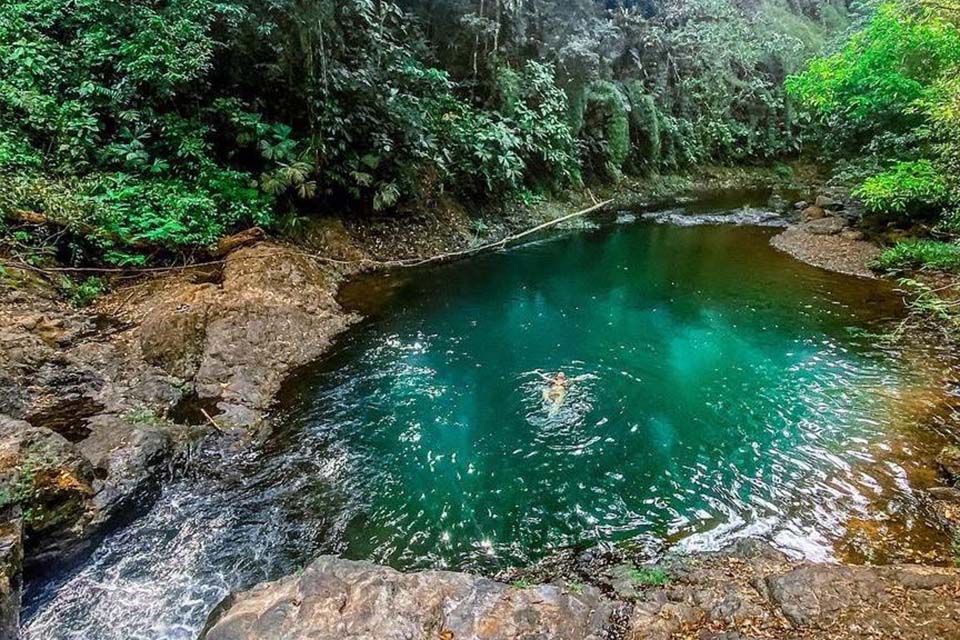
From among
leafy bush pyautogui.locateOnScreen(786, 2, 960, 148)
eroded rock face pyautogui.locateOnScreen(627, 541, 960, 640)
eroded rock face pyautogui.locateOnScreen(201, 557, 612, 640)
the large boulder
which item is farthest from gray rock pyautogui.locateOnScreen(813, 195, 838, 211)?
the large boulder

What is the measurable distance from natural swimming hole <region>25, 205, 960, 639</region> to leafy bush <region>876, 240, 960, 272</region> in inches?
72.8

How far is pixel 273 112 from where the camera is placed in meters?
9.68

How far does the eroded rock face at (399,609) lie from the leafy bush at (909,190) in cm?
1180

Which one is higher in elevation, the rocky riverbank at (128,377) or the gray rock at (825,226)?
the rocky riverbank at (128,377)

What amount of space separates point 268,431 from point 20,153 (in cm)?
572

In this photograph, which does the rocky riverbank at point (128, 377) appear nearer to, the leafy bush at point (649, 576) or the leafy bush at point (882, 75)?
the leafy bush at point (649, 576)

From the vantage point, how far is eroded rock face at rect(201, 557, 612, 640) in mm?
2715

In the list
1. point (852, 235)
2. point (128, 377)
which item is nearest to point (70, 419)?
point (128, 377)

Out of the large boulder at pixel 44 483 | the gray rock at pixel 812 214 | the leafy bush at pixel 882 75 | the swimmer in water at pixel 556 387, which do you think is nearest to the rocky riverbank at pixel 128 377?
the large boulder at pixel 44 483

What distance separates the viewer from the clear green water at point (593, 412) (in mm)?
4234

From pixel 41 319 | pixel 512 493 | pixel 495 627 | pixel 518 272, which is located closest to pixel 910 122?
pixel 518 272

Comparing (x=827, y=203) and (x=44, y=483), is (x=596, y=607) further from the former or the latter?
(x=827, y=203)

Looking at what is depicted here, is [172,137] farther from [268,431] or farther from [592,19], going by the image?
[592,19]

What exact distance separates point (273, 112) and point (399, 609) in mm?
9751
